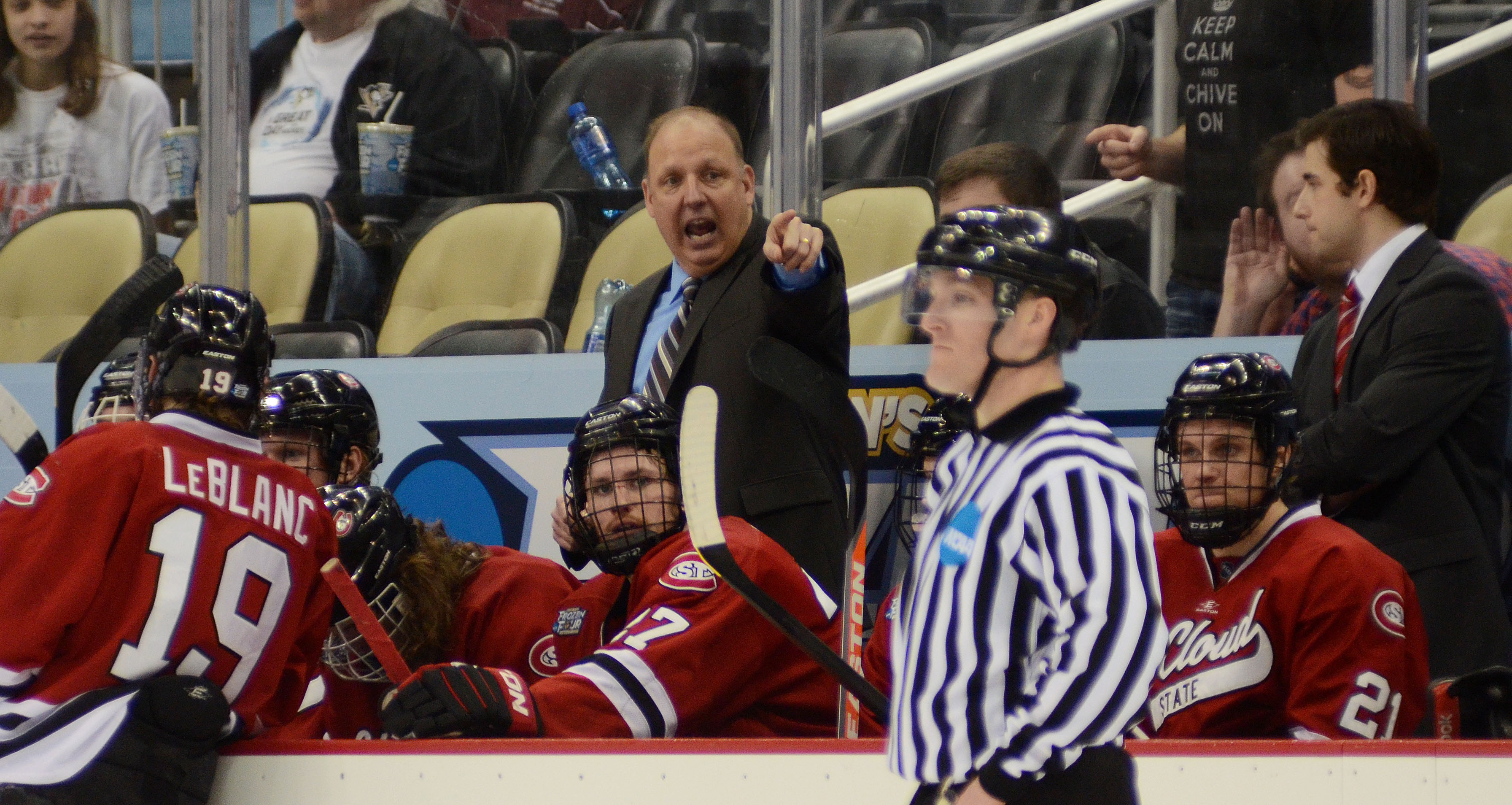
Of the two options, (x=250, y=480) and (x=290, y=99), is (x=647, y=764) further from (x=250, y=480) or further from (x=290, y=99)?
(x=290, y=99)

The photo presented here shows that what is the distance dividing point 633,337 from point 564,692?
0.91 metres

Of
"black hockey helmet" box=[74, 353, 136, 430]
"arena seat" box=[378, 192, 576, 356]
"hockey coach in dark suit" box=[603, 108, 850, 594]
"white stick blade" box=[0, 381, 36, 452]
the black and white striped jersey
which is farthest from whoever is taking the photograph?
"arena seat" box=[378, 192, 576, 356]

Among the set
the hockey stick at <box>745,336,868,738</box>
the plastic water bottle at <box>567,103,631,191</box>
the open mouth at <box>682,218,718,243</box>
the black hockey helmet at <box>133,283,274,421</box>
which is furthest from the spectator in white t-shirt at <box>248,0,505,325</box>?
the hockey stick at <box>745,336,868,738</box>

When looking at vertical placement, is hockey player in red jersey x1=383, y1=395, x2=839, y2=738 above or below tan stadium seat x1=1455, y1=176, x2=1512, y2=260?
below

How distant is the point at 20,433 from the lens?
237 cm

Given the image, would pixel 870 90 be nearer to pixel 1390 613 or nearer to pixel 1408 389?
pixel 1408 389

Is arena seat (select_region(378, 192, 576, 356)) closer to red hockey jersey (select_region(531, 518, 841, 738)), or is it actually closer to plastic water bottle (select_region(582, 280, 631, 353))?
plastic water bottle (select_region(582, 280, 631, 353))

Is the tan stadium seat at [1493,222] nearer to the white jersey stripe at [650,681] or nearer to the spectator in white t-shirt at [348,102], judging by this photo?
the white jersey stripe at [650,681]

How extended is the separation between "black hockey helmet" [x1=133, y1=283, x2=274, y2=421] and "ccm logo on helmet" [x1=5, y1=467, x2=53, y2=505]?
0.18m

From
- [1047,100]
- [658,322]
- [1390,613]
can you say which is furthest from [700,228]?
[1390,613]

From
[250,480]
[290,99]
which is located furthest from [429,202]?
[250,480]

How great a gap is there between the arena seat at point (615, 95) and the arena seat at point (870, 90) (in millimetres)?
232

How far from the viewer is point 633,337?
2930 mm

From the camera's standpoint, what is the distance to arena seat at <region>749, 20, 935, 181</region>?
321cm
